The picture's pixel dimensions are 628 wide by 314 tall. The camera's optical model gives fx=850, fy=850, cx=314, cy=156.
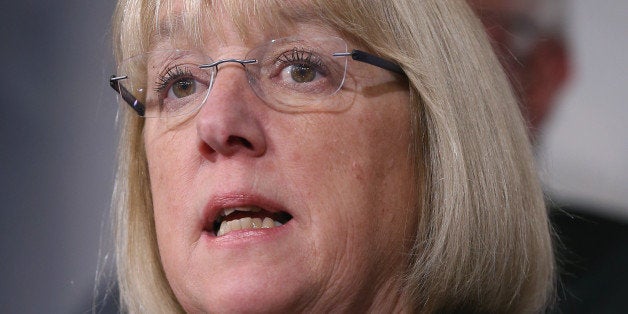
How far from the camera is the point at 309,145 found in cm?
149

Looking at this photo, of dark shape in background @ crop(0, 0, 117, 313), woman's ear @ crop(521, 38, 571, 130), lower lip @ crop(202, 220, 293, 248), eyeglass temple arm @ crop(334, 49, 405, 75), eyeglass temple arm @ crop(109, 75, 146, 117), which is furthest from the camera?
woman's ear @ crop(521, 38, 571, 130)

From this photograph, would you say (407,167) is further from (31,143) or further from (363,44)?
(31,143)

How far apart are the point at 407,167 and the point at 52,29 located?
1257 mm

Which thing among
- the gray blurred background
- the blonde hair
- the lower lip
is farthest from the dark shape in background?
the lower lip

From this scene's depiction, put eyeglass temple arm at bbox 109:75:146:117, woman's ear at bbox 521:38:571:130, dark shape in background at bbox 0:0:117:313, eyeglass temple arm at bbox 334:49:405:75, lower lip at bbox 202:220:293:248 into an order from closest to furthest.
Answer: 1. lower lip at bbox 202:220:293:248
2. eyeglass temple arm at bbox 334:49:405:75
3. eyeglass temple arm at bbox 109:75:146:117
4. dark shape in background at bbox 0:0:117:313
5. woman's ear at bbox 521:38:571:130

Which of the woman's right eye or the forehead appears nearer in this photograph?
the forehead

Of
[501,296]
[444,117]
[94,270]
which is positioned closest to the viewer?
[444,117]

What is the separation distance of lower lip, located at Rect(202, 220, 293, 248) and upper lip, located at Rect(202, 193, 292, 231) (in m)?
0.04

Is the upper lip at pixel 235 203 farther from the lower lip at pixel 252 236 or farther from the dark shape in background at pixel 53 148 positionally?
the dark shape in background at pixel 53 148

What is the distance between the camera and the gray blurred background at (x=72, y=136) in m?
2.29

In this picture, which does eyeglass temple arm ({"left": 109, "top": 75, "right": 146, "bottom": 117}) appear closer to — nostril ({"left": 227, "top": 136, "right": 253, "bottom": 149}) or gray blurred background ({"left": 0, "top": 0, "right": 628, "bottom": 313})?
nostril ({"left": 227, "top": 136, "right": 253, "bottom": 149})

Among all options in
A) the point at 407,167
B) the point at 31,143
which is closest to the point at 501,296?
the point at 407,167

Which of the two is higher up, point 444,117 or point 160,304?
point 444,117

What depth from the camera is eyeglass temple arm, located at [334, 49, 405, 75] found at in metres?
1.55
